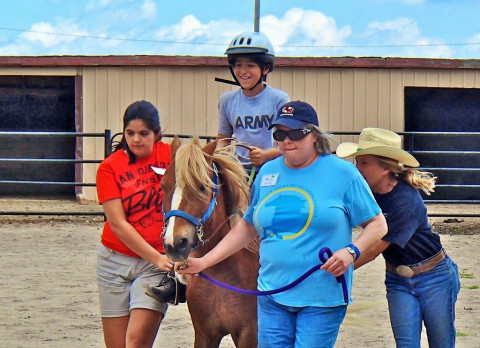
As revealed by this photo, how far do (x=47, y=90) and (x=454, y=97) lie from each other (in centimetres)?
876

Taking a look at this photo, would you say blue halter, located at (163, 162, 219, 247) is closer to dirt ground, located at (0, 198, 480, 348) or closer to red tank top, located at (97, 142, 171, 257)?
red tank top, located at (97, 142, 171, 257)

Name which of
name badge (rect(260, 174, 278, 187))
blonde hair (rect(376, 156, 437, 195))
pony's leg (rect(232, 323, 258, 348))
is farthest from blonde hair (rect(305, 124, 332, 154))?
pony's leg (rect(232, 323, 258, 348))

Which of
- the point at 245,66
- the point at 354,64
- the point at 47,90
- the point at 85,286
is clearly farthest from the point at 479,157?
the point at 245,66

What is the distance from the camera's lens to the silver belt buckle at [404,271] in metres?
4.32

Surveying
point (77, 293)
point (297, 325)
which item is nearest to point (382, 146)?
point (297, 325)

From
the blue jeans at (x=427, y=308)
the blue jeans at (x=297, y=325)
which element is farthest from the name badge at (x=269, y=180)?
the blue jeans at (x=427, y=308)

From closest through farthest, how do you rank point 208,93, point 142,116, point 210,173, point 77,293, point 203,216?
point 203,216 < point 210,173 < point 142,116 < point 77,293 < point 208,93

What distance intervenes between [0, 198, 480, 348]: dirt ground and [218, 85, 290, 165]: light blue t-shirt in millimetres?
1048

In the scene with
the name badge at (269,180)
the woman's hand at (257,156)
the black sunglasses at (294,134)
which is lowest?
the name badge at (269,180)

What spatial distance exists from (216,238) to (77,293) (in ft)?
14.4

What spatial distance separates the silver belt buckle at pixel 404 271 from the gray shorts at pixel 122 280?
1180 mm

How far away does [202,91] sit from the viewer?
1862 cm

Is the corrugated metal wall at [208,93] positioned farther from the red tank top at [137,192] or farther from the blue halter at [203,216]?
the blue halter at [203,216]

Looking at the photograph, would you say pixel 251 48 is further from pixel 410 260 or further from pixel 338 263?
pixel 338 263
